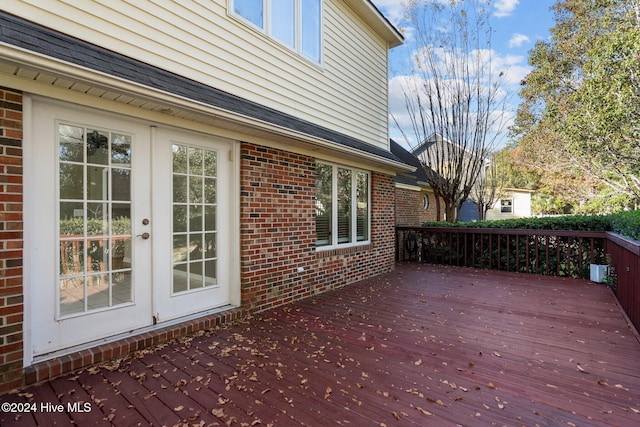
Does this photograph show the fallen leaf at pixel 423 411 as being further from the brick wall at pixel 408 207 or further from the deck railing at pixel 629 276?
the brick wall at pixel 408 207

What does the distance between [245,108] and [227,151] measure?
0.57m

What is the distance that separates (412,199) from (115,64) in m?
10.6

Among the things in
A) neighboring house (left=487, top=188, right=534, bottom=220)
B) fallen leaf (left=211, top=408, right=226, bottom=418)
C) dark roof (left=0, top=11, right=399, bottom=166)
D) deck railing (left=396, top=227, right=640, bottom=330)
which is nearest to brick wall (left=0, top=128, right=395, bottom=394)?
dark roof (left=0, top=11, right=399, bottom=166)

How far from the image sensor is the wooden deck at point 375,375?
6.93 ft

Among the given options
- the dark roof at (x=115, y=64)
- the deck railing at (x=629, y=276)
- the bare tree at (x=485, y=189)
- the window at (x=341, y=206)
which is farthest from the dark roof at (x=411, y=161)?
the dark roof at (x=115, y=64)

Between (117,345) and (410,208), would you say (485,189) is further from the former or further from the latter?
(117,345)

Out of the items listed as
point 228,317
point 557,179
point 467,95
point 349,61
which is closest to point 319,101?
point 349,61

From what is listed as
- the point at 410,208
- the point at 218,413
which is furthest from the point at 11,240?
the point at 410,208

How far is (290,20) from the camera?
4996mm

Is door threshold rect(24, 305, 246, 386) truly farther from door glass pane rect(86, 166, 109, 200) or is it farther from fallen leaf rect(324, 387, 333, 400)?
fallen leaf rect(324, 387, 333, 400)

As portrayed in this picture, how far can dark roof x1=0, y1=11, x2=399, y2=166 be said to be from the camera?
2.26 metres

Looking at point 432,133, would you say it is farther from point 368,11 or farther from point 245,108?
point 245,108

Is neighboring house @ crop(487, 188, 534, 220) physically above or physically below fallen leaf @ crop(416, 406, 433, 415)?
above

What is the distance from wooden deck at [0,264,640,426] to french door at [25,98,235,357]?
462mm
